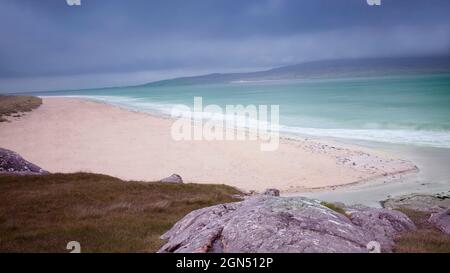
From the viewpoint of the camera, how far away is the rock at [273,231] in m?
7.37

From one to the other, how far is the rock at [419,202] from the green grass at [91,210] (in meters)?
8.85

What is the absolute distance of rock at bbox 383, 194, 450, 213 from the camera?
763 inches

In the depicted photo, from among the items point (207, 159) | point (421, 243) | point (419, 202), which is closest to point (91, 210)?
point (421, 243)

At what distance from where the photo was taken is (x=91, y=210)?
15.0 meters

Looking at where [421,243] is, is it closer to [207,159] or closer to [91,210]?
[91,210]

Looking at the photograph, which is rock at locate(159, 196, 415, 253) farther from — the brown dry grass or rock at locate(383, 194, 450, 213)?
rock at locate(383, 194, 450, 213)

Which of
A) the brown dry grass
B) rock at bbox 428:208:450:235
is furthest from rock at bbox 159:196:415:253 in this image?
rock at bbox 428:208:450:235

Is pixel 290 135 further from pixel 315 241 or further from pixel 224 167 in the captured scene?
pixel 315 241

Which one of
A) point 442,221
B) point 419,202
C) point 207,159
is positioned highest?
point 442,221

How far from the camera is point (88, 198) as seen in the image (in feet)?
55.8

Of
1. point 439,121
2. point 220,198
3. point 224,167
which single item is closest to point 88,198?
point 220,198

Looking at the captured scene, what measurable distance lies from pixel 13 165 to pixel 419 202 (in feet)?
77.0

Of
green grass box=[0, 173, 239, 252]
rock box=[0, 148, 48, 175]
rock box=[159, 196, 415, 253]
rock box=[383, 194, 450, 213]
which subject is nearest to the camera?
rock box=[159, 196, 415, 253]

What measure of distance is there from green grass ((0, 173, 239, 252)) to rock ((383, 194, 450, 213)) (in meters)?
8.85
